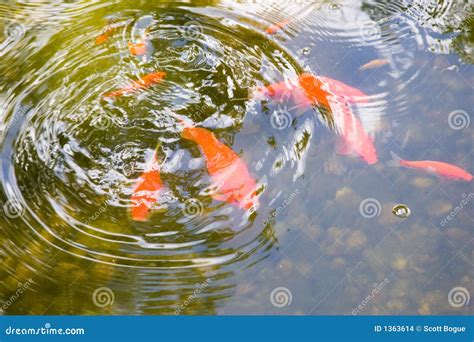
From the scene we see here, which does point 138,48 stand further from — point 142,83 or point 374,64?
point 374,64

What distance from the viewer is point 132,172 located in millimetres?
4098

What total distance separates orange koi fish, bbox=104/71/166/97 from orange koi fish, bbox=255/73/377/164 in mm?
697

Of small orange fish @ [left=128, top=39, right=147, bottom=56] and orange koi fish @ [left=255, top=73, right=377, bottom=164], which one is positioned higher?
small orange fish @ [left=128, top=39, right=147, bottom=56]

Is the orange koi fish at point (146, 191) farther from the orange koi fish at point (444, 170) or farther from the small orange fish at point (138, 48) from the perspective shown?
the orange koi fish at point (444, 170)

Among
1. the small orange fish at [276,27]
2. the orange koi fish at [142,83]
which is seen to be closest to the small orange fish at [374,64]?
the small orange fish at [276,27]

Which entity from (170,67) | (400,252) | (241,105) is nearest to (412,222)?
(400,252)

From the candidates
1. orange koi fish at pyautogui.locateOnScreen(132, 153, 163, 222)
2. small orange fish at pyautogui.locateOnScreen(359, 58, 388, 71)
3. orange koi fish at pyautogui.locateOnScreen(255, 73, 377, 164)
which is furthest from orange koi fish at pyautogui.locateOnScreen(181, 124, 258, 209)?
small orange fish at pyautogui.locateOnScreen(359, 58, 388, 71)

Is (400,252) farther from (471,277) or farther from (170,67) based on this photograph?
(170,67)

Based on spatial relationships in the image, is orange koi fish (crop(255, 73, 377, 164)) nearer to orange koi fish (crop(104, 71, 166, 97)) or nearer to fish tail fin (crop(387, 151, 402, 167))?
fish tail fin (crop(387, 151, 402, 167))

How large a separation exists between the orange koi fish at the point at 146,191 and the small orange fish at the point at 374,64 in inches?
62.2

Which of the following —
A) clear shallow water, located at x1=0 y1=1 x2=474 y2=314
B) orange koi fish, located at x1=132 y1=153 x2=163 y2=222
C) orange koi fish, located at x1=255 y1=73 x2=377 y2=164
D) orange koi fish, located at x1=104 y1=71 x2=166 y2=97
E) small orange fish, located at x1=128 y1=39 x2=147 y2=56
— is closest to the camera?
clear shallow water, located at x1=0 y1=1 x2=474 y2=314

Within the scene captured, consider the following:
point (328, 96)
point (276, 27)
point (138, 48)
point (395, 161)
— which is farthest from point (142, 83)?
point (395, 161)

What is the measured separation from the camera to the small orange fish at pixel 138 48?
459 centimetres

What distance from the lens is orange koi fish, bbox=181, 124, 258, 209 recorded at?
3957 millimetres
